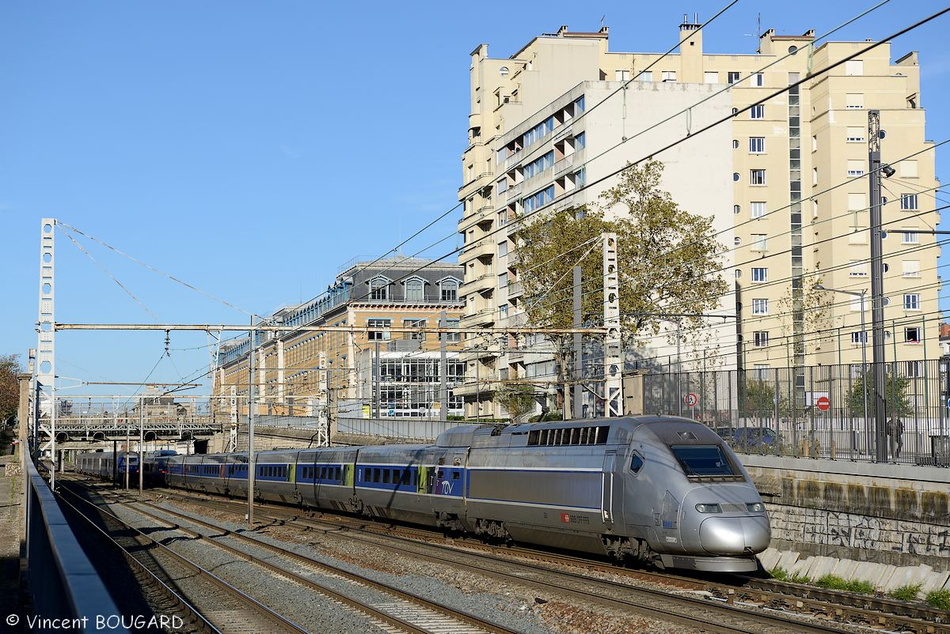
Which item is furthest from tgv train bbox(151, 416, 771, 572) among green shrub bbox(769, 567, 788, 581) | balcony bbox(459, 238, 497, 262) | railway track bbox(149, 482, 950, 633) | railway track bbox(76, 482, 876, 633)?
balcony bbox(459, 238, 497, 262)

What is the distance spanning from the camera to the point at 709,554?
2083cm

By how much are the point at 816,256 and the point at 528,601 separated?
73.8 metres

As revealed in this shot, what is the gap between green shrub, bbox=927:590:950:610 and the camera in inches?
752

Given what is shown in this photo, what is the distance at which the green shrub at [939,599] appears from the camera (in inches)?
752

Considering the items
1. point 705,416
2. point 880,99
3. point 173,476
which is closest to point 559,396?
point 705,416

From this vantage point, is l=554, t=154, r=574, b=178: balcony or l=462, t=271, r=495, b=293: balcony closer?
l=554, t=154, r=574, b=178: balcony

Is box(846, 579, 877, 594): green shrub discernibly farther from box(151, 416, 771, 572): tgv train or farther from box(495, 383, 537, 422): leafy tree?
box(495, 383, 537, 422): leafy tree

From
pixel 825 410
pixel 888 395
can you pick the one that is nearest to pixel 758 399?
pixel 825 410

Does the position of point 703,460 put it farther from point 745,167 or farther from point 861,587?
point 745,167

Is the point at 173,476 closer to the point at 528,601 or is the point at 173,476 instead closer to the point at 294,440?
the point at 294,440

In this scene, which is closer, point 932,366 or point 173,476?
point 932,366

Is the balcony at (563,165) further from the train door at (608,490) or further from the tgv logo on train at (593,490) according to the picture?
the train door at (608,490)

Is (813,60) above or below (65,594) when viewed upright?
above

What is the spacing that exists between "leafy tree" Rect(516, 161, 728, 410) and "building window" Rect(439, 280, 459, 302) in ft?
252
